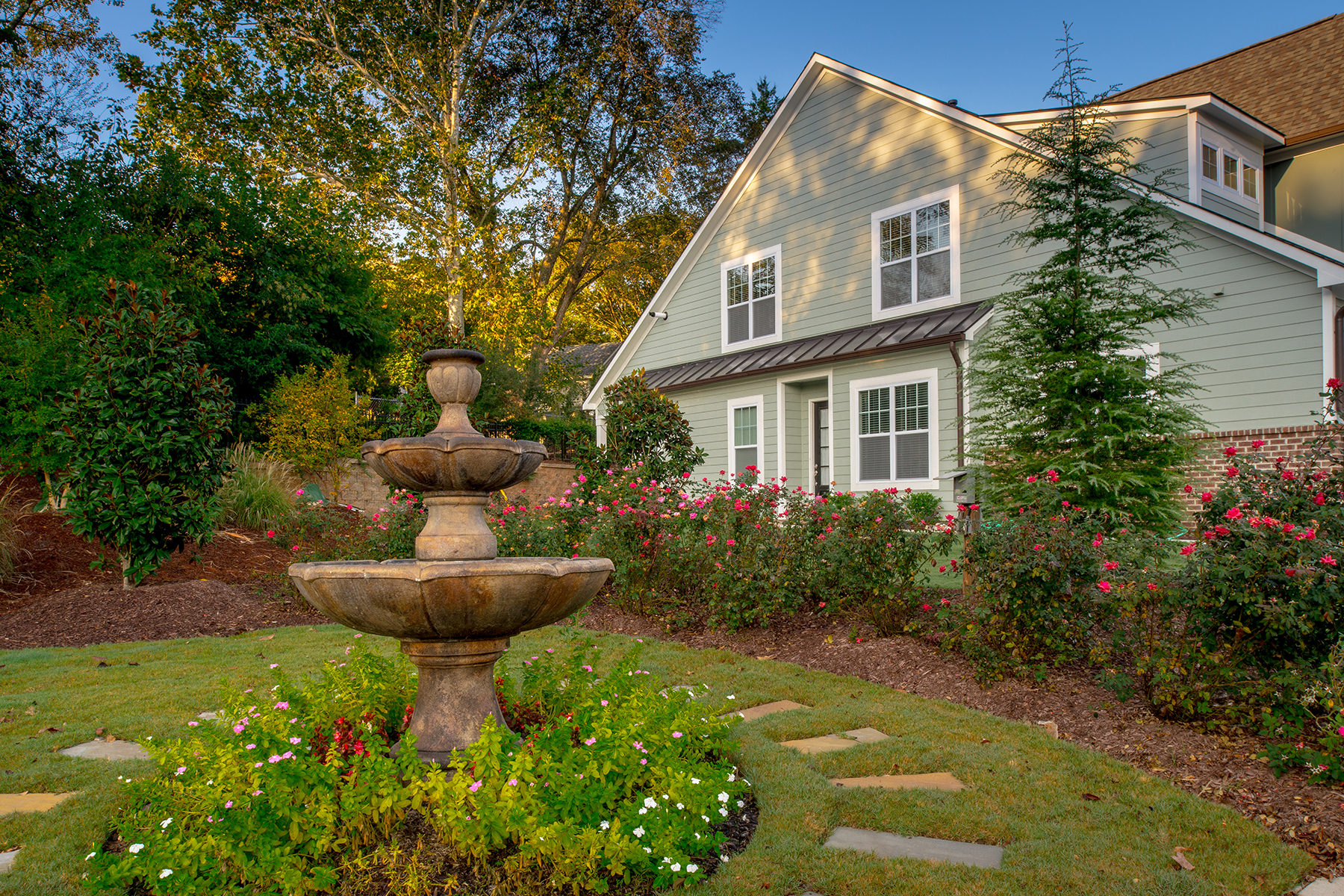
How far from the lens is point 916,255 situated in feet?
43.0

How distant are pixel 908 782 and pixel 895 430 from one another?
32.3 feet

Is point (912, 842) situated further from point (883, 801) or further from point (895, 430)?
point (895, 430)

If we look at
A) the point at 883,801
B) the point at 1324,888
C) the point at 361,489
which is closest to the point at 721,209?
the point at 361,489

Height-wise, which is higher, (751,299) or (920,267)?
(751,299)

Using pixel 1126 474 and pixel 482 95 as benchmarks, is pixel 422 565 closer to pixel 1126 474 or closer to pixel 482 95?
pixel 1126 474

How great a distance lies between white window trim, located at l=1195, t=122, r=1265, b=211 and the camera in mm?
11539

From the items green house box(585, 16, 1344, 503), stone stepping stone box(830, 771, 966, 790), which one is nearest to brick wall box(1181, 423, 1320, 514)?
green house box(585, 16, 1344, 503)

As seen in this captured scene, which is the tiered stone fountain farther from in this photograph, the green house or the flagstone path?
the green house

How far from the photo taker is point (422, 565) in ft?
9.72

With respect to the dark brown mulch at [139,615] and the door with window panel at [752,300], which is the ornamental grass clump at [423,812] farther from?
the door with window panel at [752,300]

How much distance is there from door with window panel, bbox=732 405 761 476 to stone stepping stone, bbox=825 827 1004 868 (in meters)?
12.4

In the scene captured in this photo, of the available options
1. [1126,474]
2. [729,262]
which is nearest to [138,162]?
[729,262]

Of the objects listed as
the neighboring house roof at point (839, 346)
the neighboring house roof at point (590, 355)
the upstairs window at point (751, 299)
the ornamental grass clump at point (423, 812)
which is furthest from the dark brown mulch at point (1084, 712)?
the neighboring house roof at point (590, 355)

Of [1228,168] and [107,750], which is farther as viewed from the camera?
[1228,168]
